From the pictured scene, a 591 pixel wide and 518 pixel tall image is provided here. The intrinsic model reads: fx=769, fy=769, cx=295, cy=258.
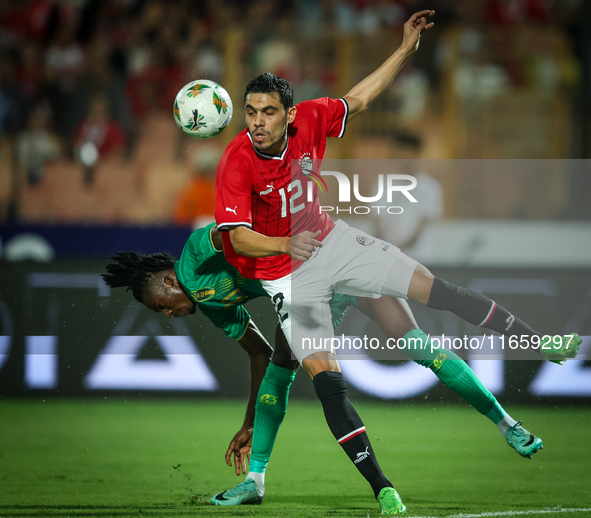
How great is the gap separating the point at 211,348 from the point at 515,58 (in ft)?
15.7

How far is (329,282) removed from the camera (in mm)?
3639

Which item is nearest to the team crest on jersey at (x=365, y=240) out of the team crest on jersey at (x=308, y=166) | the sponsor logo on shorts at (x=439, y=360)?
the team crest on jersey at (x=308, y=166)

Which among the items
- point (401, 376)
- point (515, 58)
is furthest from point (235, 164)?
point (515, 58)

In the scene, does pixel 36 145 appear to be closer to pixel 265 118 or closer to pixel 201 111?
pixel 201 111

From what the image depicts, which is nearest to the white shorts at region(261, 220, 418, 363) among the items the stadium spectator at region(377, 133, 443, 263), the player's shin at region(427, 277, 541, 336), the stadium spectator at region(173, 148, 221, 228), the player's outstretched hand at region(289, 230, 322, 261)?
the player's shin at region(427, 277, 541, 336)

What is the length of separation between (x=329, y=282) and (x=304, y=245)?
0.58 metres

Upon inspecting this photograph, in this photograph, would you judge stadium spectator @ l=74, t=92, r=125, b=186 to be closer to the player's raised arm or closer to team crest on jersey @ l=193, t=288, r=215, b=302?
team crest on jersey @ l=193, t=288, r=215, b=302

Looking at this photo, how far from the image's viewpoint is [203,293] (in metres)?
3.85

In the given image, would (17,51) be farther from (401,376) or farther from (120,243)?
(401,376)

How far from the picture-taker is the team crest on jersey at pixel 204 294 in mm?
3846

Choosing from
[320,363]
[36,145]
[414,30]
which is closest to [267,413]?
[320,363]

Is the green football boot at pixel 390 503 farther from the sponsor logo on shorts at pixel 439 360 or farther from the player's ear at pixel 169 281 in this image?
the player's ear at pixel 169 281

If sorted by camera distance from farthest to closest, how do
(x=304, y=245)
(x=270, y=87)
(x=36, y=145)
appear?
(x=36, y=145) < (x=270, y=87) < (x=304, y=245)

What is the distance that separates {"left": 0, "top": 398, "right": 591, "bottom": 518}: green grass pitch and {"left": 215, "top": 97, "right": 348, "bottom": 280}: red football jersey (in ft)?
3.91
